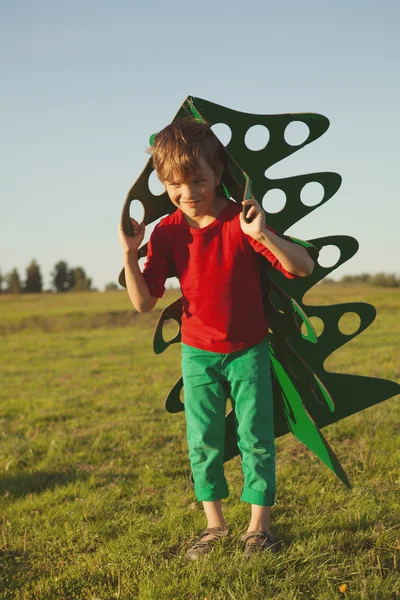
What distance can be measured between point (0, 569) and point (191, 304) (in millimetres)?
1958

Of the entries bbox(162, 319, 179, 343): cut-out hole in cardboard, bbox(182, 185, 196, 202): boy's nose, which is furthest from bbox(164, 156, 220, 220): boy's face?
bbox(162, 319, 179, 343): cut-out hole in cardboard

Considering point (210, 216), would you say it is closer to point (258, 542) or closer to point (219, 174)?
point (219, 174)

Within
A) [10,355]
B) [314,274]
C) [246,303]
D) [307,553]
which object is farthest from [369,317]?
[10,355]

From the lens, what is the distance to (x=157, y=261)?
383cm


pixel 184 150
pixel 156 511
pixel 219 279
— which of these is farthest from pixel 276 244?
pixel 156 511

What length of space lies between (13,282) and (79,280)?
733 centimetres

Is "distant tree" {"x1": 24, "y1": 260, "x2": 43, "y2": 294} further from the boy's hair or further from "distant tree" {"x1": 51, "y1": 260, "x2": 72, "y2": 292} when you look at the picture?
the boy's hair

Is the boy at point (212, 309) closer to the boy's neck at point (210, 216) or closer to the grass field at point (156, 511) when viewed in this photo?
the boy's neck at point (210, 216)

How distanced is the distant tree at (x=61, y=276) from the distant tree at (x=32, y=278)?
3925 mm

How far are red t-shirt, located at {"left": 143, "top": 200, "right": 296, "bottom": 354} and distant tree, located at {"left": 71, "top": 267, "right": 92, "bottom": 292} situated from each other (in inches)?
2611

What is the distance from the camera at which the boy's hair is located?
3439 millimetres

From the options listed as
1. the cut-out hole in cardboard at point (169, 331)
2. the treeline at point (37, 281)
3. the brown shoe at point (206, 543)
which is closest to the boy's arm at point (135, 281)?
the brown shoe at point (206, 543)

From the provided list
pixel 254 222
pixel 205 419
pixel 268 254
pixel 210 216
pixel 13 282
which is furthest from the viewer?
pixel 13 282

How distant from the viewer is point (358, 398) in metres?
4.54
